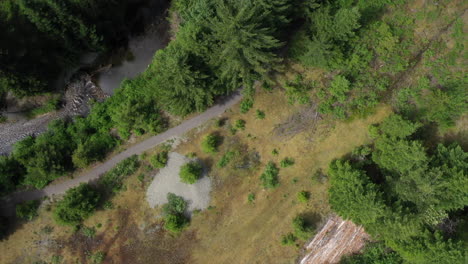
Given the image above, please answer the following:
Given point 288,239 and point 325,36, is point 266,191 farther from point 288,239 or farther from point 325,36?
point 325,36

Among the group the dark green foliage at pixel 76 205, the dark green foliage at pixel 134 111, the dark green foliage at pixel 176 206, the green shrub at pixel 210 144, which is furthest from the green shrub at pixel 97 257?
the green shrub at pixel 210 144

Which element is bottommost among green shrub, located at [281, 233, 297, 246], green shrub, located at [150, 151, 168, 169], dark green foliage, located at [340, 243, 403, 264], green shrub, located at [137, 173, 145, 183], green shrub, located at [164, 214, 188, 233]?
dark green foliage, located at [340, 243, 403, 264]

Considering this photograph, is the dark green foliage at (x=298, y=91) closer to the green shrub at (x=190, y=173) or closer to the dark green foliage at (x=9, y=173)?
the green shrub at (x=190, y=173)

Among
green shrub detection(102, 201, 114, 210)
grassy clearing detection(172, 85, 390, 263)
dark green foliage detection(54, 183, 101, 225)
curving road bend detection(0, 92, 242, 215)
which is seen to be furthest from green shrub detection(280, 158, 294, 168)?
dark green foliage detection(54, 183, 101, 225)

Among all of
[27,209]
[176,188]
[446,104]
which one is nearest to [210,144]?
[176,188]

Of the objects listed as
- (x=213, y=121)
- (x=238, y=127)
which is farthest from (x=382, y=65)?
(x=213, y=121)

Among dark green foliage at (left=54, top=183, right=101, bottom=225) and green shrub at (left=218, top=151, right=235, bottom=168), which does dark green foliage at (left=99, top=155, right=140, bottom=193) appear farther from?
green shrub at (left=218, top=151, right=235, bottom=168)

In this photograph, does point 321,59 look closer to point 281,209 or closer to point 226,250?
point 281,209
